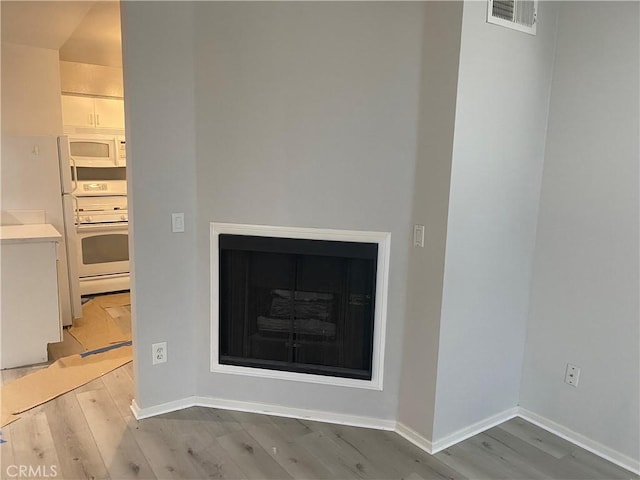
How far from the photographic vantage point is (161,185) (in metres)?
2.57

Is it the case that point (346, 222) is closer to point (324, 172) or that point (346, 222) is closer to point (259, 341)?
point (324, 172)

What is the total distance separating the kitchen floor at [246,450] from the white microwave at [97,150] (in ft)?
9.26

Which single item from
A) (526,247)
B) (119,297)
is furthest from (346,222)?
(119,297)

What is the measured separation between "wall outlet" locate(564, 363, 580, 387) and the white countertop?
3380 millimetres

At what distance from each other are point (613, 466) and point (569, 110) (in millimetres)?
1823

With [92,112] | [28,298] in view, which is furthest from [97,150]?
[28,298]

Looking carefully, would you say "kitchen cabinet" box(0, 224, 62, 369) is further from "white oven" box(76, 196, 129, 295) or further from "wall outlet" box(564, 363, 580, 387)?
"wall outlet" box(564, 363, 580, 387)

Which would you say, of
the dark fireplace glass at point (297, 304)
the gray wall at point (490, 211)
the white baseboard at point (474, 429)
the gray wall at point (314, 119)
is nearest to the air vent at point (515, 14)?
the gray wall at point (490, 211)

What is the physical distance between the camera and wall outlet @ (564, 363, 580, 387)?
2.61 m

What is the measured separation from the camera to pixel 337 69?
2.46m

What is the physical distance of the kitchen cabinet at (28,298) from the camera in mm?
3320

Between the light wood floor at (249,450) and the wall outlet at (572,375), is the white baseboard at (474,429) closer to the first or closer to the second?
the light wood floor at (249,450)

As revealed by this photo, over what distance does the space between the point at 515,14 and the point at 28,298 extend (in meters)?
3.50

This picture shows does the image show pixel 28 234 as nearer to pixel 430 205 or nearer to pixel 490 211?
pixel 430 205
